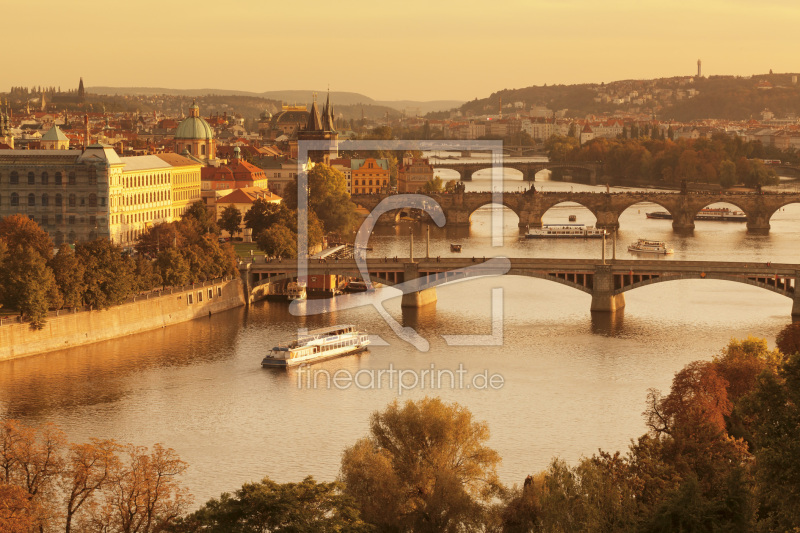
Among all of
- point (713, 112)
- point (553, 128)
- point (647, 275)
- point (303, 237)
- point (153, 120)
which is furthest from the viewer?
point (713, 112)

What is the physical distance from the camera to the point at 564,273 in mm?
43438

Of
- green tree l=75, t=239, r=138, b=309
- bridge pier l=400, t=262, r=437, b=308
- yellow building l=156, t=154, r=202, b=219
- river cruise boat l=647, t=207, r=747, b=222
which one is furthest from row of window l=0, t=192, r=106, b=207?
river cruise boat l=647, t=207, r=747, b=222

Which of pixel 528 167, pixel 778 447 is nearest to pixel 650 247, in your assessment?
pixel 778 447

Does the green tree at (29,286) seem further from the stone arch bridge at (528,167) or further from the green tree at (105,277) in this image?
the stone arch bridge at (528,167)

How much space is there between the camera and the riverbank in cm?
3477

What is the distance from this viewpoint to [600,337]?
38.5 metres

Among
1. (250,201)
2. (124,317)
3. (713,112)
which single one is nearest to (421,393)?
(124,317)

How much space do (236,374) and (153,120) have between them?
402ft

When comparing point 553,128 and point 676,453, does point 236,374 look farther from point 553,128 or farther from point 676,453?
point 553,128

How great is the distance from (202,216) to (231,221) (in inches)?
66.4

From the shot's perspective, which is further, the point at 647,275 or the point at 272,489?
the point at 647,275

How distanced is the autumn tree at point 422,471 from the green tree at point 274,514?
1175 millimetres

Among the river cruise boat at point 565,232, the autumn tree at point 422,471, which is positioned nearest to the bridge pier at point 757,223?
the river cruise boat at point 565,232

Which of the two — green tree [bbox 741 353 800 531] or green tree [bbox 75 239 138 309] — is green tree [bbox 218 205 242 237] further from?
green tree [bbox 741 353 800 531]
